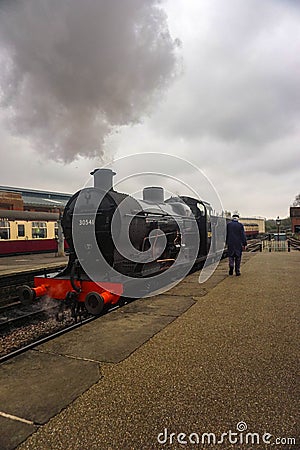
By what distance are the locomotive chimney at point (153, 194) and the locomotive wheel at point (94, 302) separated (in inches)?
152

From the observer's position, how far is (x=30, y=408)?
2.56m

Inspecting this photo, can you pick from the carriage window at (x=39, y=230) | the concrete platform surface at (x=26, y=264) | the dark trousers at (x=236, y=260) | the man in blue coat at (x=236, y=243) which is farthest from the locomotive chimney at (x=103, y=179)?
the carriage window at (x=39, y=230)

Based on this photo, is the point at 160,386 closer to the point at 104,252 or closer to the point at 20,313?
the point at 104,252

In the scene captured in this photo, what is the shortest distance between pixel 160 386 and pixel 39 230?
66.6ft

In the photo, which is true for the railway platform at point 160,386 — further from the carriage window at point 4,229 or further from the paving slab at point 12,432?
the carriage window at point 4,229

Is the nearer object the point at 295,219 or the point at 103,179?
the point at 103,179

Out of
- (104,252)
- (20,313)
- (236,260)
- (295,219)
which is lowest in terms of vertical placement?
(20,313)

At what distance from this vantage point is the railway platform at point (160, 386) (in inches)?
85.4

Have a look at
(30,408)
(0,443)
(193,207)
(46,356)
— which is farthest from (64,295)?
(193,207)

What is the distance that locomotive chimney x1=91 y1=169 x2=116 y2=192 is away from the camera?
21.1ft

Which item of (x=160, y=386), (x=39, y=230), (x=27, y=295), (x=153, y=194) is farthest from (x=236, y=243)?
(x=39, y=230)

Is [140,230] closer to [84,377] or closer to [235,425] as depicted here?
Answer: [84,377]

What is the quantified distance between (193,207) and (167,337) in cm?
720

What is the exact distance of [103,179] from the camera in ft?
21.2
